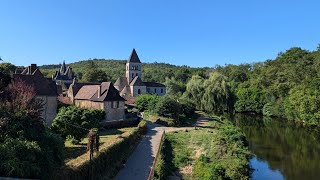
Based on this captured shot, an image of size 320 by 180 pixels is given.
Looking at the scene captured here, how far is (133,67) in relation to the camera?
9006 centimetres

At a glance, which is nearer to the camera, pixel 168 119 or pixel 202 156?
pixel 202 156

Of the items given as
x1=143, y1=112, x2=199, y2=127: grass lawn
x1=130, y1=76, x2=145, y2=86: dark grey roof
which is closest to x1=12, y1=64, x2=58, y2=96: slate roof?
x1=143, y1=112, x2=199, y2=127: grass lawn

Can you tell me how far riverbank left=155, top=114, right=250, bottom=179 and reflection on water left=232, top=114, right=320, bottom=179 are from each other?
2225 millimetres

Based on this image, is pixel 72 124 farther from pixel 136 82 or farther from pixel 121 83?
pixel 121 83

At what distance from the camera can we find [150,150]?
32438mm

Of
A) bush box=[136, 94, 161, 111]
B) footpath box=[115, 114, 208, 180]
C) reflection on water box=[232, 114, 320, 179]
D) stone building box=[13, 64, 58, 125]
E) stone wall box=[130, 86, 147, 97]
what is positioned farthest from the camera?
stone wall box=[130, 86, 147, 97]

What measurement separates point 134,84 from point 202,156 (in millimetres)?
52638

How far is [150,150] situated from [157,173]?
7.51 meters

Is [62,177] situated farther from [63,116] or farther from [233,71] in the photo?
[233,71]

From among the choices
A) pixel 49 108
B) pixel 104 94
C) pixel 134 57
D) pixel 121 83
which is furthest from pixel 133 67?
pixel 49 108

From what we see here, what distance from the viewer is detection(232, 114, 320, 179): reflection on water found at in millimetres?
31547

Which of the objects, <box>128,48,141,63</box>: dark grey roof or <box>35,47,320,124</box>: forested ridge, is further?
<box>128,48,141,63</box>: dark grey roof

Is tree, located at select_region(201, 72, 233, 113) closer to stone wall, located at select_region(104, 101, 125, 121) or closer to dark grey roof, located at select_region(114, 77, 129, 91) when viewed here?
stone wall, located at select_region(104, 101, 125, 121)

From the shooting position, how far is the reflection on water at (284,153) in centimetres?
3155
